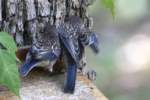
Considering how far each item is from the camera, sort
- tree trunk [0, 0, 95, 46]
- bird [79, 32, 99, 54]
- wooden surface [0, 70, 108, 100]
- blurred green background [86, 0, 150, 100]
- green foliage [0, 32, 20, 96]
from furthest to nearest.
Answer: blurred green background [86, 0, 150, 100]
tree trunk [0, 0, 95, 46]
bird [79, 32, 99, 54]
wooden surface [0, 70, 108, 100]
green foliage [0, 32, 20, 96]

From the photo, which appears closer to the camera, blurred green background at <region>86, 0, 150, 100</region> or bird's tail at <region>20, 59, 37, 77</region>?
bird's tail at <region>20, 59, 37, 77</region>

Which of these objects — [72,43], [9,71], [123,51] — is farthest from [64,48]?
[123,51]

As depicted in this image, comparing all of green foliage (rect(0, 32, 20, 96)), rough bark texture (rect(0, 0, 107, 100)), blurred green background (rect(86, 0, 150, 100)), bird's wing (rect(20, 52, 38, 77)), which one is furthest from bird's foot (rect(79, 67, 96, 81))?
blurred green background (rect(86, 0, 150, 100))

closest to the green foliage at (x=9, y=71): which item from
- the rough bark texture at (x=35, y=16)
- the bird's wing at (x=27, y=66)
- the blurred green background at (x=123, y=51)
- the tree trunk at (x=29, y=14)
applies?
the bird's wing at (x=27, y=66)

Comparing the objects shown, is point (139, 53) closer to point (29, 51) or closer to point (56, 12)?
point (56, 12)

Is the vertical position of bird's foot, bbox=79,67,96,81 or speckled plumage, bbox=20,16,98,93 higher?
speckled plumage, bbox=20,16,98,93

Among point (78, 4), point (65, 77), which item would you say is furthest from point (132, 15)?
point (65, 77)

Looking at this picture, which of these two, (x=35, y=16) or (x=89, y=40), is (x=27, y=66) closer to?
(x=89, y=40)

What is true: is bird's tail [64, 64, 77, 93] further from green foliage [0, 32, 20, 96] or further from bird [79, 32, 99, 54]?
green foliage [0, 32, 20, 96]
